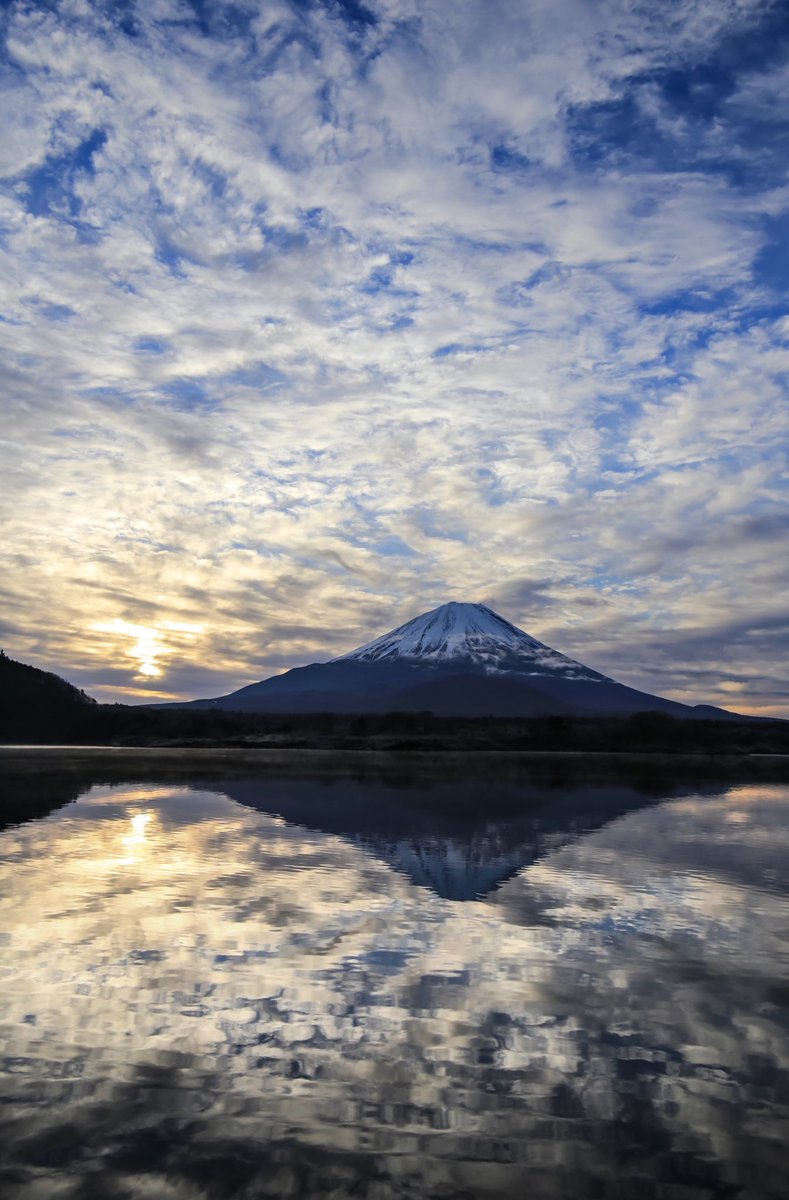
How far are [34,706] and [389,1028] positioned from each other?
159151 millimetres

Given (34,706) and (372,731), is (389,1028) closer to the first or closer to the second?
(372,731)

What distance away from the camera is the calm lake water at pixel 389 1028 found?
6836 millimetres

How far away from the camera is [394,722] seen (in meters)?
151

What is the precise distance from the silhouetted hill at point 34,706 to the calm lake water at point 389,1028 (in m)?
138

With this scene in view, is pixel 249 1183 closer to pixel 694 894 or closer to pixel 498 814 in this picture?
pixel 694 894

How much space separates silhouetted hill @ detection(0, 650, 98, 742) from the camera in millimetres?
147750

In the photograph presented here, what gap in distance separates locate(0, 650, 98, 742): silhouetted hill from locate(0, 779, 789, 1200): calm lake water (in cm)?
13777

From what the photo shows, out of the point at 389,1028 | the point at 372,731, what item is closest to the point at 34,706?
the point at 372,731

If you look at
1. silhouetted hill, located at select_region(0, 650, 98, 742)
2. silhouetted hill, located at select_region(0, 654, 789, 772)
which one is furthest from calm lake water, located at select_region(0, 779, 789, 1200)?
silhouetted hill, located at select_region(0, 650, 98, 742)

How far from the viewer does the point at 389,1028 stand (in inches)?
388

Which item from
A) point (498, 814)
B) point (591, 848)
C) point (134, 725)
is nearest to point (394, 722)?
point (134, 725)

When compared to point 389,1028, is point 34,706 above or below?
above

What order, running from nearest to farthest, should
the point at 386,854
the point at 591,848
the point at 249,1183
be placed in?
the point at 249,1183, the point at 386,854, the point at 591,848

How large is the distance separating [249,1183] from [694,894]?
14.3 metres
